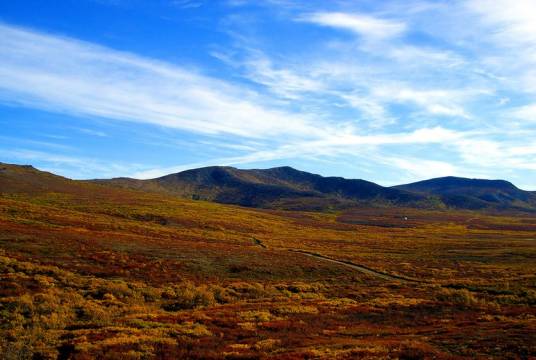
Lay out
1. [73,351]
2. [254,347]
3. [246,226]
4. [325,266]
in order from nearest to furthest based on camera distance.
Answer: [73,351], [254,347], [325,266], [246,226]

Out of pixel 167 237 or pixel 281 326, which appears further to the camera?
pixel 167 237

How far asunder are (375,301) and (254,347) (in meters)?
19.3

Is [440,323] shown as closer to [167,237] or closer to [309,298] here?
[309,298]

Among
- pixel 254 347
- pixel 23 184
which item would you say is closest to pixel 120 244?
pixel 254 347

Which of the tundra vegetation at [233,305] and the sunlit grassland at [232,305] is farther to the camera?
the sunlit grassland at [232,305]

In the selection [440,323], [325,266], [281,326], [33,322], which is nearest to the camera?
[33,322]

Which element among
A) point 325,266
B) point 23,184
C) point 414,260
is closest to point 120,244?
point 325,266

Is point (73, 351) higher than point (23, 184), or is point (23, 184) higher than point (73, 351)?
point (23, 184)

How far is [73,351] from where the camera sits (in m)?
19.0

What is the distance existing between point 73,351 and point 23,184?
15806 centimetres

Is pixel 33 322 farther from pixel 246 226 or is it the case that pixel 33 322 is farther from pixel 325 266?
pixel 246 226

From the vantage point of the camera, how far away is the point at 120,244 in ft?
190

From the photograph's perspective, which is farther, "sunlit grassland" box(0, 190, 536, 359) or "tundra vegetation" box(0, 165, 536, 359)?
"sunlit grassland" box(0, 190, 536, 359)

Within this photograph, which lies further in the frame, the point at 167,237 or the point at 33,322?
the point at 167,237
